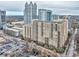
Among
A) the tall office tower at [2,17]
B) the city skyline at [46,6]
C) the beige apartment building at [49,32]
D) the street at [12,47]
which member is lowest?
the street at [12,47]

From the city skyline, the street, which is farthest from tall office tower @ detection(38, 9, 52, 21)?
the street

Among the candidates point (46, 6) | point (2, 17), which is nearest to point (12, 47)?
point (2, 17)

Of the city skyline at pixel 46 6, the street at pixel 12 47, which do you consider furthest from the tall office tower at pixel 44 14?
the street at pixel 12 47

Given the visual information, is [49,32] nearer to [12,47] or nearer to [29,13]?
[29,13]

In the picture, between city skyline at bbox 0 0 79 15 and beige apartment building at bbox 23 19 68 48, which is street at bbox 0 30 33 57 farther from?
city skyline at bbox 0 0 79 15

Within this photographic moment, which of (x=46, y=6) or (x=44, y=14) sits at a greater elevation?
(x=46, y=6)

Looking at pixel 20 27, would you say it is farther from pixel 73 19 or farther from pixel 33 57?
pixel 73 19

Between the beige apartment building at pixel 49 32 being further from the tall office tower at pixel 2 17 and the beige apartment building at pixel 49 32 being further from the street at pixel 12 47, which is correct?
the tall office tower at pixel 2 17

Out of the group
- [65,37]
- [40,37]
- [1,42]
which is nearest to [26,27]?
[40,37]
